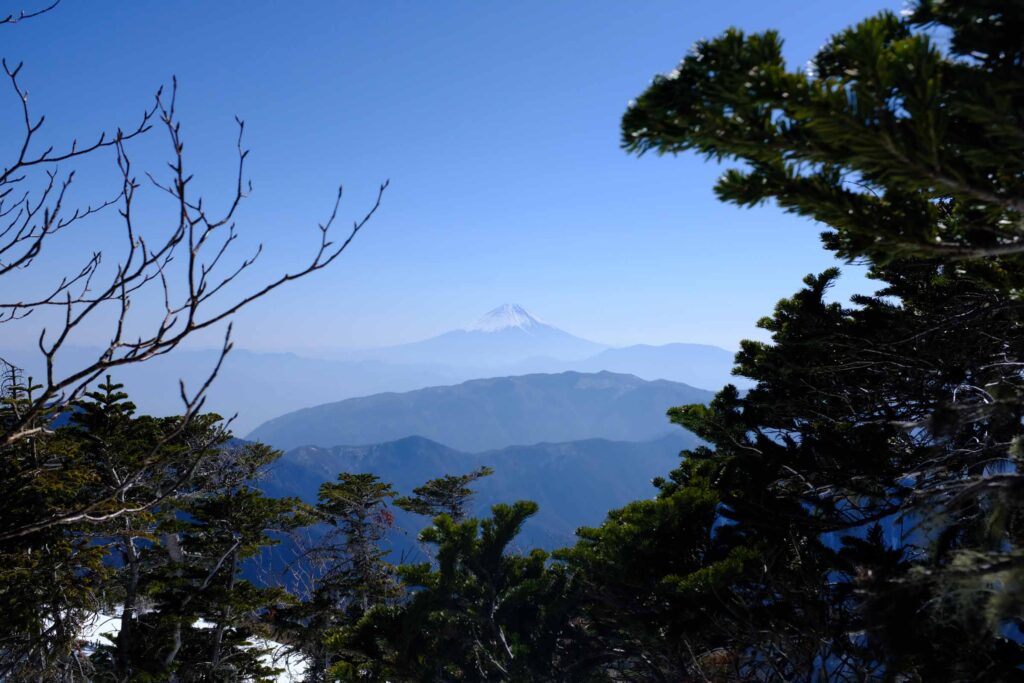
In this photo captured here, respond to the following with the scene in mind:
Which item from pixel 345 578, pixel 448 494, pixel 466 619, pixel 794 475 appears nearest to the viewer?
pixel 794 475

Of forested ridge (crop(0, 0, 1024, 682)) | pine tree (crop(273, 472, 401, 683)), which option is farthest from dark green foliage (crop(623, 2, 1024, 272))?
pine tree (crop(273, 472, 401, 683))

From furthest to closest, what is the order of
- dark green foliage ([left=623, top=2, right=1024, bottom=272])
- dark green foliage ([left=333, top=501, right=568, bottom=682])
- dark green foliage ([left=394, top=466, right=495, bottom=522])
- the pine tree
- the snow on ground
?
dark green foliage ([left=394, top=466, right=495, bottom=522])
the pine tree
dark green foliage ([left=333, top=501, right=568, bottom=682])
the snow on ground
dark green foliage ([left=623, top=2, right=1024, bottom=272])

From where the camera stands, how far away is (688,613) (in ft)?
19.6

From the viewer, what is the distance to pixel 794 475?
6012mm

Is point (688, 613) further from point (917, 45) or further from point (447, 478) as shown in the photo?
point (447, 478)

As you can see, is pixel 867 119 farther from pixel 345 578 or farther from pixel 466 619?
pixel 345 578

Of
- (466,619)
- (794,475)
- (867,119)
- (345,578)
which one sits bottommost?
(345,578)

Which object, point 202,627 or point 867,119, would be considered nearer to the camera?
point 867,119

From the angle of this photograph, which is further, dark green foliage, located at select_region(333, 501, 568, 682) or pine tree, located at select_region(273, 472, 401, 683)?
pine tree, located at select_region(273, 472, 401, 683)

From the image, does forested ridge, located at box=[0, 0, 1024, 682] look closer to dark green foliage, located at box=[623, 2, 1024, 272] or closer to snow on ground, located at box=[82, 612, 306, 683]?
dark green foliage, located at box=[623, 2, 1024, 272]

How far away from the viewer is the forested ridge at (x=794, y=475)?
6.68ft

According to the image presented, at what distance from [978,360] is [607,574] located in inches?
187

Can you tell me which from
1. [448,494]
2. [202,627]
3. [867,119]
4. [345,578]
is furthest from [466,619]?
[202,627]

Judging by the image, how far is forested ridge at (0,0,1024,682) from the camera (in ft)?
6.68
